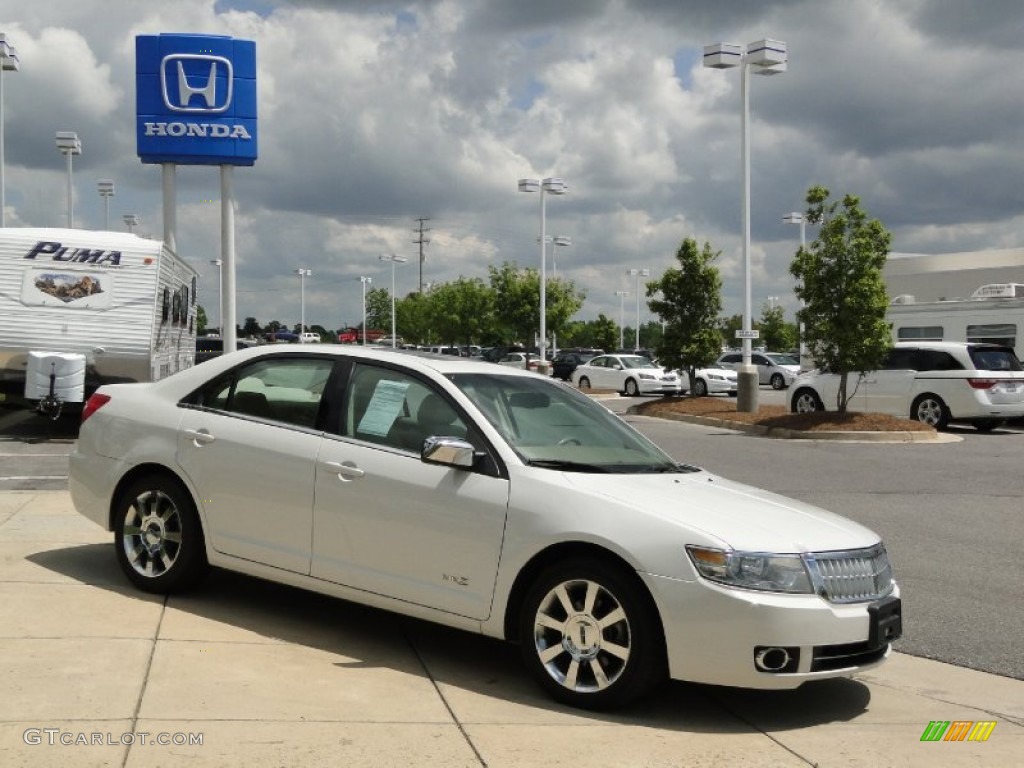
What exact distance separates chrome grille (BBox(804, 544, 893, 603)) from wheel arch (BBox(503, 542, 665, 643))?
717mm

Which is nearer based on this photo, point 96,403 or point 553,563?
point 553,563

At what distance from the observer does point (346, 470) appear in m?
6.03

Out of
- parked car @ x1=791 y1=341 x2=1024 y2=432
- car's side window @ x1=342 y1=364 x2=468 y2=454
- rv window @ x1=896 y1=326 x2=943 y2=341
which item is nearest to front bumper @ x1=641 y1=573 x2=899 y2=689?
car's side window @ x1=342 y1=364 x2=468 y2=454

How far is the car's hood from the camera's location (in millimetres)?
5125

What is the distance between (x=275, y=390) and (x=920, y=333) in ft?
79.0

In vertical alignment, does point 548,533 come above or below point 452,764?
above

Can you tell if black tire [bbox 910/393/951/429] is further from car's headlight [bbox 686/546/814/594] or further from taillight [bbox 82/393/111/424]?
car's headlight [bbox 686/546/814/594]

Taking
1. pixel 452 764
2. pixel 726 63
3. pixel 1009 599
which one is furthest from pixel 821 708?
pixel 726 63

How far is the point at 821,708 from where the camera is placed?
18.4 feet

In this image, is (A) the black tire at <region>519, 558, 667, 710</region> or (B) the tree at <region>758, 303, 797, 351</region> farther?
(B) the tree at <region>758, 303, 797, 351</region>

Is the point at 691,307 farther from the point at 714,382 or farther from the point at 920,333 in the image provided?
the point at 714,382

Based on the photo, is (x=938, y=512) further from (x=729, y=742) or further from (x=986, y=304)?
(x=986, y=304)

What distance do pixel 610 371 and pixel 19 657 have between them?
3404 centimetres

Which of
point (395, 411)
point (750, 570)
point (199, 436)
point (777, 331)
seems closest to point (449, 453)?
point (395, 411)
